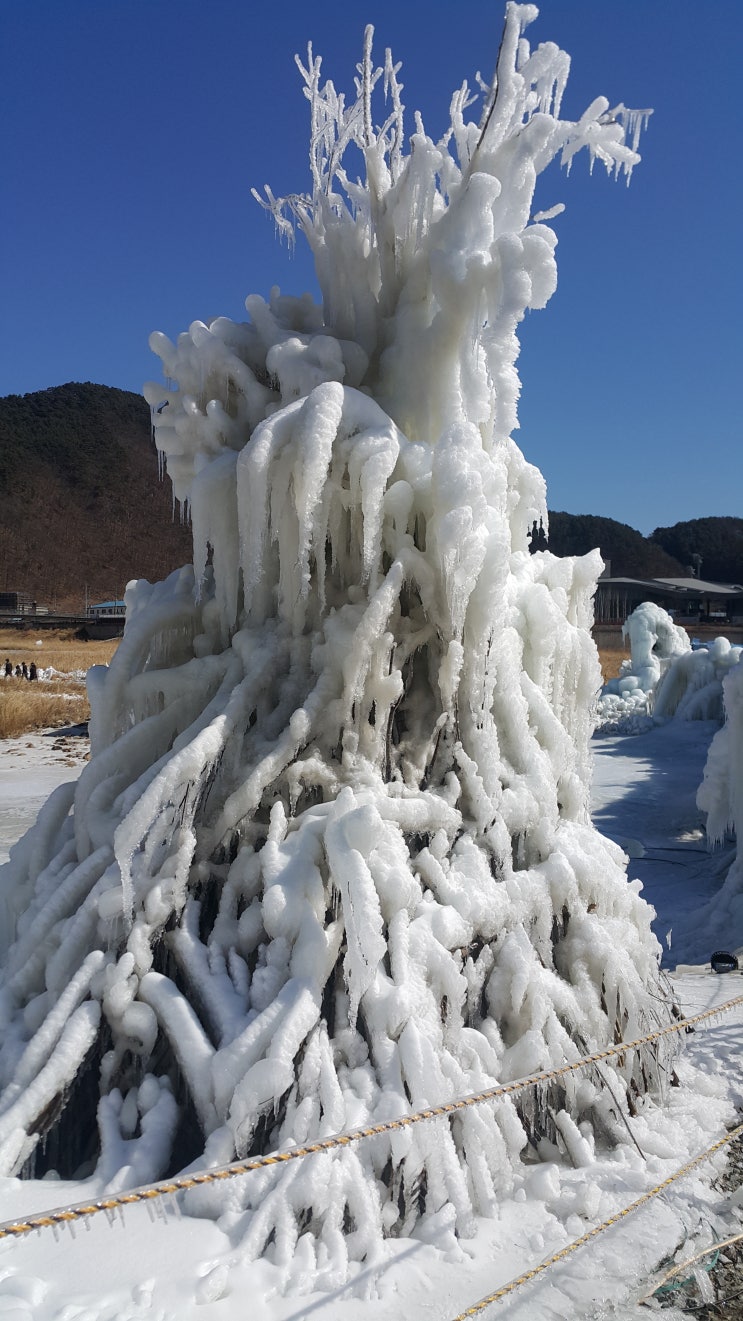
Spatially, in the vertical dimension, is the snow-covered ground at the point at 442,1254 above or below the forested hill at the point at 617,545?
below

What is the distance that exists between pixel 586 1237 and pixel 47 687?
22947 mm

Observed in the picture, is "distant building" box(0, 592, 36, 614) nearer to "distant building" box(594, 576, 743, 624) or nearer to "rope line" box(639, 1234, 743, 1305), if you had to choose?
"distant building" box(594, 576, 743, 624)

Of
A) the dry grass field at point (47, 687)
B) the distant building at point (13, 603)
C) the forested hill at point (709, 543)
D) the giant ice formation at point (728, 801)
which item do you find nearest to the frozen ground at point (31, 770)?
the dry grass field at point (47, 687)

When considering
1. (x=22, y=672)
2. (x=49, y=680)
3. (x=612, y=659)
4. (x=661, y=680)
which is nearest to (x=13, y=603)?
(x=49, y=680)

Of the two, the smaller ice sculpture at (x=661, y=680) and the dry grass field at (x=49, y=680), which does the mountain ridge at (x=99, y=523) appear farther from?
the smaller ice sculpture at (x=661, y=680)

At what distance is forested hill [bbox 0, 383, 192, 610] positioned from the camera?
73.4 meters

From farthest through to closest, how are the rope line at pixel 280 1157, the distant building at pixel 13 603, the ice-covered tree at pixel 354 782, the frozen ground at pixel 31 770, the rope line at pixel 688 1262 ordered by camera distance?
→ 1. the distant building at pixel 13 603
2. the frozen ground at pixel 31 770
3. the ice-covered tree at pixel 354 782
4. the rope line at pixel 688 1262
5. the rope line at pixel 280 1157

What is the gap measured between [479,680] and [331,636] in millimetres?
686

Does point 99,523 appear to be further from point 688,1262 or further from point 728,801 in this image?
point 688,1262

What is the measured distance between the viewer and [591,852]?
12.5 ft

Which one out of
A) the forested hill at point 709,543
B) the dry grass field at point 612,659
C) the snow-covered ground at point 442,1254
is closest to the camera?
the snow-covered ground at point 442,1254

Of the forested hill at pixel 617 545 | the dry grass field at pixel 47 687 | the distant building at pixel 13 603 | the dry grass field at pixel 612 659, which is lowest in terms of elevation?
the dry grass field at pixel 612 659

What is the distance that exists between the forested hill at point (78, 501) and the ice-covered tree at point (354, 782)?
70.3 meters

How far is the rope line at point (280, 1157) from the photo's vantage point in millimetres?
1945
